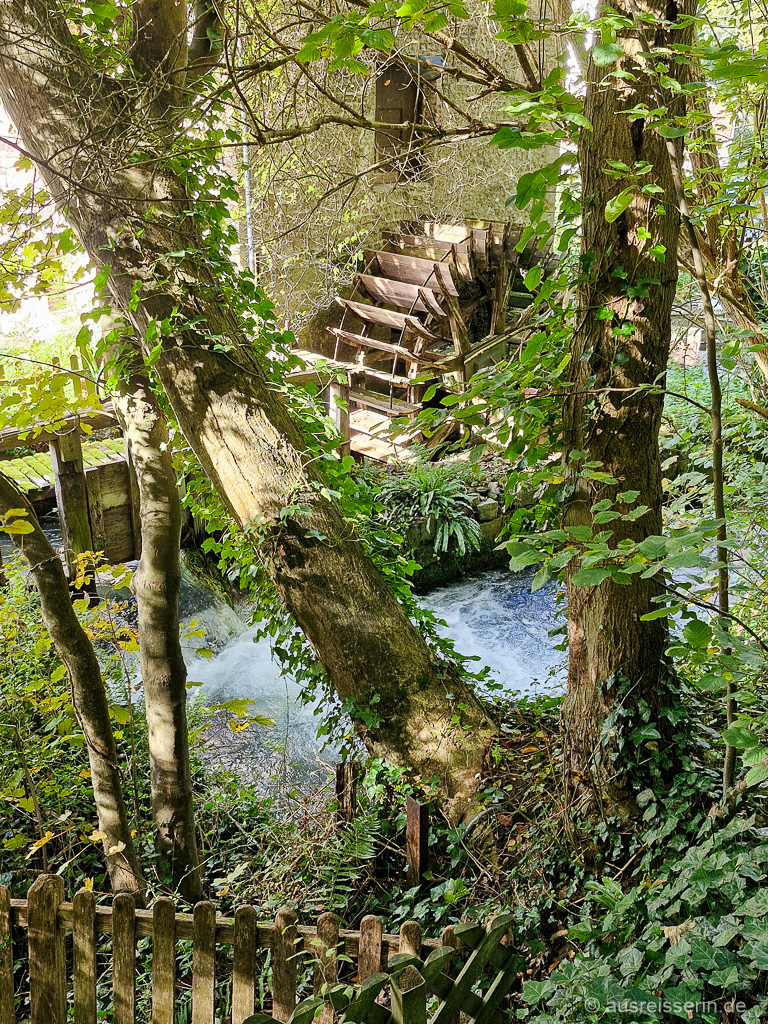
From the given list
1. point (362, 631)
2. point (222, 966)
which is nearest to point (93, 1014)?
point (222, 966)

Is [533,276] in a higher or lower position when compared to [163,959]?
higher

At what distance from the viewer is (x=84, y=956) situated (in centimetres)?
257

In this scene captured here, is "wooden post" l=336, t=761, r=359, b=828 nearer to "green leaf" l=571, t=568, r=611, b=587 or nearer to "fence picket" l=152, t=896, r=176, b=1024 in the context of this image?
"fence picket" l=152, t=896, r=176, b=1024

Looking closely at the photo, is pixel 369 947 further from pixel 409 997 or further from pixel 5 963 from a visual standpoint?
pixel 5 963

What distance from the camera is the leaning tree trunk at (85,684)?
288cm

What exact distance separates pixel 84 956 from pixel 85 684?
0.99 m

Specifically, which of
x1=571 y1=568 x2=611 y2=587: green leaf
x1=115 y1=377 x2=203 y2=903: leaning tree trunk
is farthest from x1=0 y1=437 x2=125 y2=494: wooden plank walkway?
x1=571 y1=568 x2=611 y2=587: green leaf

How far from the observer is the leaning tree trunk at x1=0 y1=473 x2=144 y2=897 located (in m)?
2.88

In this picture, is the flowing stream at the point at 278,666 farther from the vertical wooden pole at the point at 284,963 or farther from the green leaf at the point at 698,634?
the green leaf at the point at 698,634

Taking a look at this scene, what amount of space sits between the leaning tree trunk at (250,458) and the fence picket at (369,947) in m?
0.88

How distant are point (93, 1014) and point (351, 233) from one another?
448 inches

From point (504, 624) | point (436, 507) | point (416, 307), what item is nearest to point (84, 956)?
point (504, 624)

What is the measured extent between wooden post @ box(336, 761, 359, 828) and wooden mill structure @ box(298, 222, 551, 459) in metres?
7.45

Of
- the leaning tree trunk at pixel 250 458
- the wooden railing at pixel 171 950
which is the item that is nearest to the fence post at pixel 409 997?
the wooden railing at pixel 171 950
